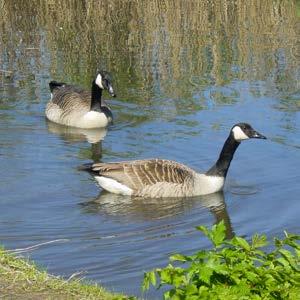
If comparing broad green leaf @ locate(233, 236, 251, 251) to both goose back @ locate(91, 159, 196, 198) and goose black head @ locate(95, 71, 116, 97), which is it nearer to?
goose back @ locate(91, 159, 196, 198)

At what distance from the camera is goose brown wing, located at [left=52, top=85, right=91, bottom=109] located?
15.3 m

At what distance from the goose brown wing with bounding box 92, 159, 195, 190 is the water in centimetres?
29

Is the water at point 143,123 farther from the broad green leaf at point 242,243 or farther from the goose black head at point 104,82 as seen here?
the broad green leaf at point 242,243

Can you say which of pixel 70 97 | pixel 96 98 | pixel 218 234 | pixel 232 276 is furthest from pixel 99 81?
pixel 232 276

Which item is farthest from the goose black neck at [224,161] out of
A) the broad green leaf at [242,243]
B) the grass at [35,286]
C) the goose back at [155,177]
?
the broad green leaf at [242,243]

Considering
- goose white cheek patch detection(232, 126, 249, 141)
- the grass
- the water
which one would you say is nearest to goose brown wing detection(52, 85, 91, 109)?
the water

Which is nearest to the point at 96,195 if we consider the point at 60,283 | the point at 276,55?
the point at 60,283

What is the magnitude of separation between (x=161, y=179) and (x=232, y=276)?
22.3 feet

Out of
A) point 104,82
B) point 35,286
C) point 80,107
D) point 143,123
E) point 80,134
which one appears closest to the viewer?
point 35,286

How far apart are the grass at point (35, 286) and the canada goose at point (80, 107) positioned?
8.21 meters

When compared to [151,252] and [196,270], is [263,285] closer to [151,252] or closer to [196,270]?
[196,270]

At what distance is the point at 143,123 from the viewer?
567 inches

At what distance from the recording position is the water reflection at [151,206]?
35.0 ft

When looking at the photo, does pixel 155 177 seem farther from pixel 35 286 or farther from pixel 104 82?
pixel 35 286
